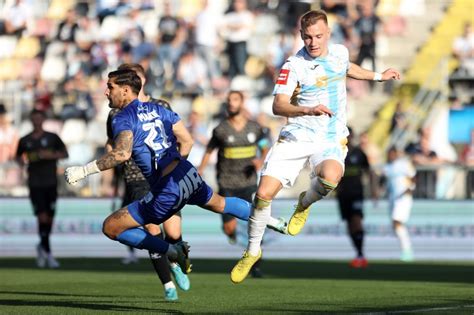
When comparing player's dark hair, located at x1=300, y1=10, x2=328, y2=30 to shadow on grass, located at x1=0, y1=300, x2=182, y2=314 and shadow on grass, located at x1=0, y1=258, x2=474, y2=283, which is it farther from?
shadow on grass, located at x1=0, y1=258, x2=474, y2=283

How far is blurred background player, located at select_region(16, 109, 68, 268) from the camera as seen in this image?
2067 cm

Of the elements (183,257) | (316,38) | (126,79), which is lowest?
(183,257)

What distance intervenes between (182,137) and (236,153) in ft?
20.0

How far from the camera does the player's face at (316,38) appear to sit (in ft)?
38.7

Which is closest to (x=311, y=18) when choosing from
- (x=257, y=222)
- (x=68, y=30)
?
(x=257, y=222)

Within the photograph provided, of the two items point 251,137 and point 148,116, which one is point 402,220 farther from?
point 148,116

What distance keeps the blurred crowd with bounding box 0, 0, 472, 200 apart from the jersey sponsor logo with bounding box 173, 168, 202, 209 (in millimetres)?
14484

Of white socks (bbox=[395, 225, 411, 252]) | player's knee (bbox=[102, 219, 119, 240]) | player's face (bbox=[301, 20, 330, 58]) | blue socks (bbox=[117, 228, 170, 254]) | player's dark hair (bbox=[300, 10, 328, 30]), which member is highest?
player's dark hair (bbox=[300, 10, 328, 30])

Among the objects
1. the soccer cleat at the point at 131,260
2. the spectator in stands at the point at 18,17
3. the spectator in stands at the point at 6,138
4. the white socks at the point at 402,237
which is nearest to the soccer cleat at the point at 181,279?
the soccer cleat at the point at 131,260

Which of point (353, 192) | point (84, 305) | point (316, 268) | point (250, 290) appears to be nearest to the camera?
point (84, 305)

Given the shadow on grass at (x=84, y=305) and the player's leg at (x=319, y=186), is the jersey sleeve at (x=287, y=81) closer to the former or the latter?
the player's leg at (x=319, y=186)

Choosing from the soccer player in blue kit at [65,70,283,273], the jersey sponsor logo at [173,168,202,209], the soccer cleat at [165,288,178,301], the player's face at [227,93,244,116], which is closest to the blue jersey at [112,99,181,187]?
the soccer player in blue kit at [65,70,283,273]

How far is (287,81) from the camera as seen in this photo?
38.9 ft

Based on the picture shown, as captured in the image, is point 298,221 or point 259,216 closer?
point 259,216
